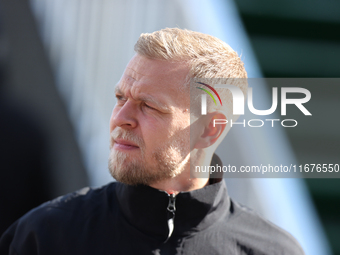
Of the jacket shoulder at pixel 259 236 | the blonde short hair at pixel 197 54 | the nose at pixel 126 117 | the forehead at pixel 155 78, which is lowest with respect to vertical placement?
the jacket shoulder at pixel 259 236

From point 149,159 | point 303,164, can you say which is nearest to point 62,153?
point 149,159

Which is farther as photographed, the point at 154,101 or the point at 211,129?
the point at 211,129

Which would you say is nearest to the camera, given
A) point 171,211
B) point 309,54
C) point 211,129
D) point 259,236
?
point 171,211

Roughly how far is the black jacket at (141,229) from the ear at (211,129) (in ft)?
0.78

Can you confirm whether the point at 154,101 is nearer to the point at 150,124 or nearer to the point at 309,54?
the point at 150,124

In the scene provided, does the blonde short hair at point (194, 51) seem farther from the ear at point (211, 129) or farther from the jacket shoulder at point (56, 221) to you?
the jacket shoulder at point (56, 221)

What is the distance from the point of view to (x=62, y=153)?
9.80 ft

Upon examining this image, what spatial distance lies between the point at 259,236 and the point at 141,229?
1.98ft

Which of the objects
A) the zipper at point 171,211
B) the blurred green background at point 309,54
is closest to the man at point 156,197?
the zipper at point 171,211

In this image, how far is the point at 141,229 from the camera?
154 cm

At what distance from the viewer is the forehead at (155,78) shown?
1.56 meters

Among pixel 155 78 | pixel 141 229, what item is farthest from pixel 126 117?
pixel 141 229

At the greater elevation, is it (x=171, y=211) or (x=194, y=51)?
(x=194, y=51)

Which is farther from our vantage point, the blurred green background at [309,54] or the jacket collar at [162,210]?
the blurred green background at [309,54]
